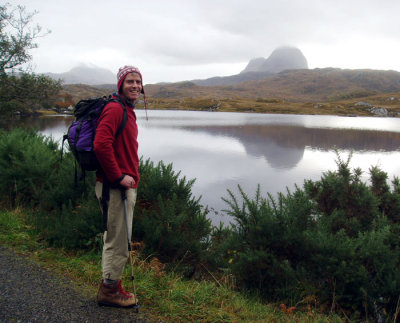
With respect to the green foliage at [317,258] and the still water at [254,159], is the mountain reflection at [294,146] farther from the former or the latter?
the green foliage at [317,258]

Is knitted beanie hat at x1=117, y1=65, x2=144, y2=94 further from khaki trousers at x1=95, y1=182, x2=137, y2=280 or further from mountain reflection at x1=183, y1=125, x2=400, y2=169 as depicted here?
mountain reflection at x1=183, y1=125, x2=400, y2=169

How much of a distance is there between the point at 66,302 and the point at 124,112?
1.97 meters

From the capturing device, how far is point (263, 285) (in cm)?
412

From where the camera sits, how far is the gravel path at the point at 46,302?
9.20 ft

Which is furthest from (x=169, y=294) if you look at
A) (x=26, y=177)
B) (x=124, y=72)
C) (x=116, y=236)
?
(x=26, y=177)

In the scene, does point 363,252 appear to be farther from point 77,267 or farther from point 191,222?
point 77,267

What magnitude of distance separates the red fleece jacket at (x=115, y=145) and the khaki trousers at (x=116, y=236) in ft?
0.71

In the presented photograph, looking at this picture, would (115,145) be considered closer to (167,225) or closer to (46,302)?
(46,302)

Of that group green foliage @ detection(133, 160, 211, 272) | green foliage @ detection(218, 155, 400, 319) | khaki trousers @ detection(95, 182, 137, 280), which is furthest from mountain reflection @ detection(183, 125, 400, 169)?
khaki trousers @ detection(95, 182, 137, 280)

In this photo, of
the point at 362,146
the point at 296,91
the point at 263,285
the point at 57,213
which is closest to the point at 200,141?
the point at 362,146

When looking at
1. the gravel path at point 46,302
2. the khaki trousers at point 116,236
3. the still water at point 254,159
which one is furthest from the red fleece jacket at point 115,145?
the still water at point 254,159

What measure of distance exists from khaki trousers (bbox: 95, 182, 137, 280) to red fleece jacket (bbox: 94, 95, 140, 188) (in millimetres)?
218

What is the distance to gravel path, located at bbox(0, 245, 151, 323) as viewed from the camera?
2.80 m

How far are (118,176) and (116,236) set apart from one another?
2.03 ft
